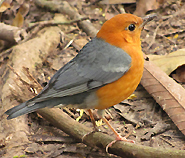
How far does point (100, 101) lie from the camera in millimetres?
3779

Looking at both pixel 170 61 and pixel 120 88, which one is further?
pixel 170 61

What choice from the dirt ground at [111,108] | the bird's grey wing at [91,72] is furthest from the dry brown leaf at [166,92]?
the bird's grey wing at [91,72]

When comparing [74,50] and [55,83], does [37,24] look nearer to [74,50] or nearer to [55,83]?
[74,50]

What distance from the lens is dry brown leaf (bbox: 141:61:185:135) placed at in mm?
4254

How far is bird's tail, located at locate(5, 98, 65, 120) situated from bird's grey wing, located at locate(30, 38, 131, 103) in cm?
9

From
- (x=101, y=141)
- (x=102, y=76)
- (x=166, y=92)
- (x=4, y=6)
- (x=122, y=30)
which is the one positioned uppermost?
(x=4, y=6)

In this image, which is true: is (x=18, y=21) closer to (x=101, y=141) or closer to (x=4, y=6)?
(x=4, y=6)

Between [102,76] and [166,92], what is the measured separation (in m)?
1.38

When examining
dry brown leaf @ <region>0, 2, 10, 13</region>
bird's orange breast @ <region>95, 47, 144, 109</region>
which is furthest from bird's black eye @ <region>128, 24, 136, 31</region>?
dry brown leaf @ <region>0, 2, 10, 13</region>

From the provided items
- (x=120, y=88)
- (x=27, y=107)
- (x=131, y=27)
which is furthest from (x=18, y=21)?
(x=120, y=88)

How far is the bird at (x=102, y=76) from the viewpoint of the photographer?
12.3 feet

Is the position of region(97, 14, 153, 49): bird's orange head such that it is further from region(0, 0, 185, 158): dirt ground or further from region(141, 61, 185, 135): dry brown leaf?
region(0, 0, 185, 158): dirt ground

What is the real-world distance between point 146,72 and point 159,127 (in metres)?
A: 1.08

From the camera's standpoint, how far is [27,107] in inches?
149
